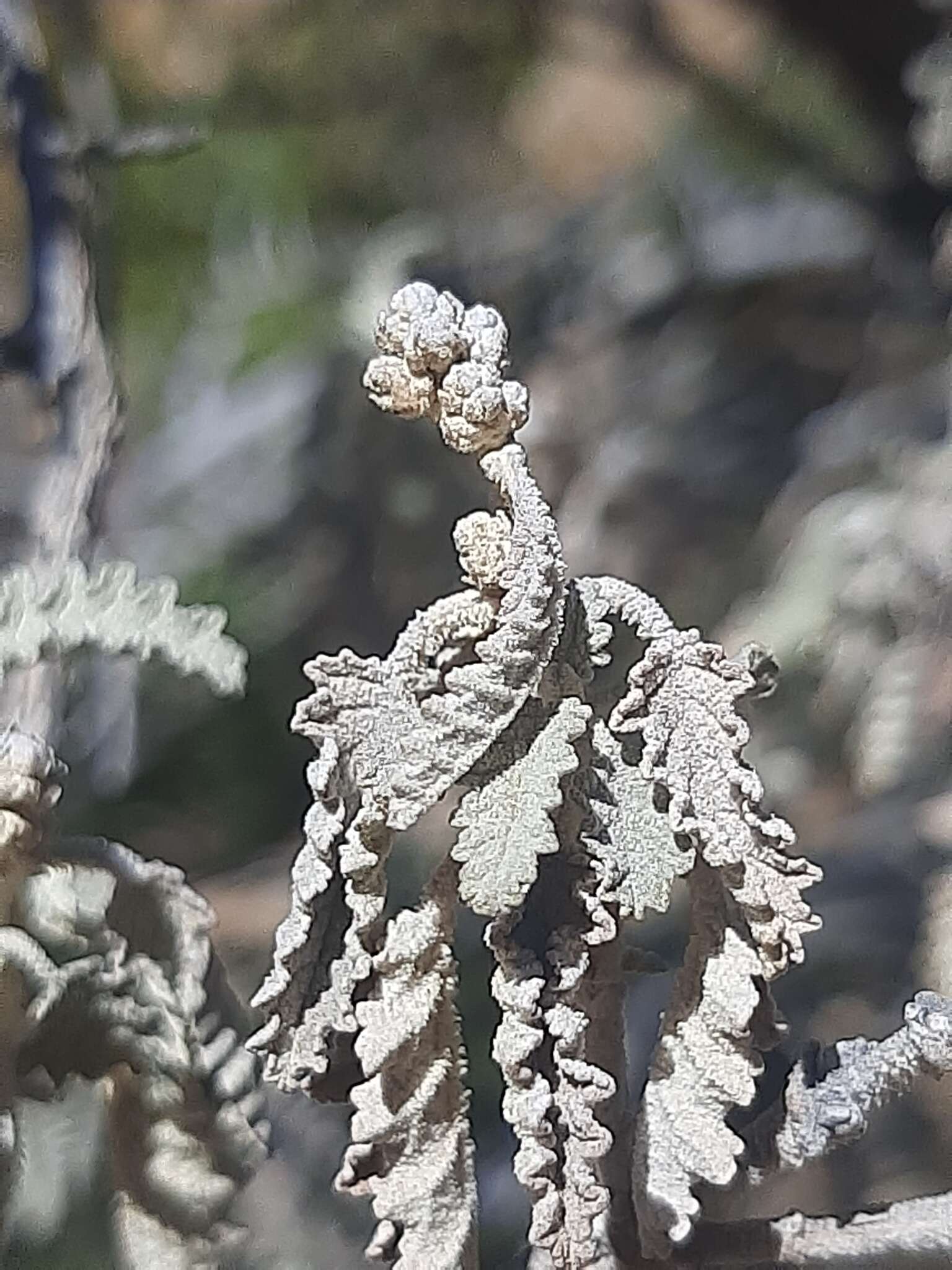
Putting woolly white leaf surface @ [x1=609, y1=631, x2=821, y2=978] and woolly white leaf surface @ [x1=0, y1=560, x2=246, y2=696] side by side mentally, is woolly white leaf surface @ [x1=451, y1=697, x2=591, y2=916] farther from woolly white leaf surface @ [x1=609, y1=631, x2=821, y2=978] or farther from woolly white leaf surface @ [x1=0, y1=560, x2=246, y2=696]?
woolly white leaf surface @ [x1=0, y1=560, x2=246, y2=696]

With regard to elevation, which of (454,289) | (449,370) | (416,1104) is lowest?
(416,1104)

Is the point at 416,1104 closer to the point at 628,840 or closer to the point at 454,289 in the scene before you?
the point at 628,840

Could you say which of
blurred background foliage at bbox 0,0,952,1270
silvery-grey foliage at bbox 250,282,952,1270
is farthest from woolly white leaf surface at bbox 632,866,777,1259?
blurred background foliage at bbox 0,0,952,1270

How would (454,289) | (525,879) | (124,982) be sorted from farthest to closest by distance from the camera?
(454,289) < (124,982) < (525,879)

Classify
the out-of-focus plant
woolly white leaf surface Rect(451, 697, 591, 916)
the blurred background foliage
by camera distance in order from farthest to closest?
the blurred background foliage, the out-of-focus plant, woolly white leaf surface Rect(451, 697, 591, 916)

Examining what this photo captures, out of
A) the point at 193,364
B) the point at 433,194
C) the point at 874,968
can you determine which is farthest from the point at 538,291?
the point at 874,968

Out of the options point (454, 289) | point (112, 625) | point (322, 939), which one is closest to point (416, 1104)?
point (322, 939)
